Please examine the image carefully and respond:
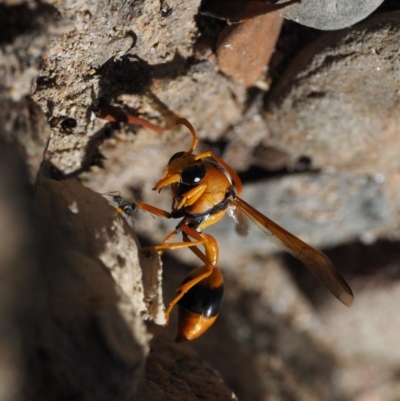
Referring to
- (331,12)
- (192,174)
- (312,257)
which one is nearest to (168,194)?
(192,174)

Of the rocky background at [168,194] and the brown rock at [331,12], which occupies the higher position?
the brown rock at [331,12]

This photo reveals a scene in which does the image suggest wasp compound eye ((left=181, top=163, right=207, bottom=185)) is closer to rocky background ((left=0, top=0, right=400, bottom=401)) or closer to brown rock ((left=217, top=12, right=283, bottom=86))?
rocky background ((left=0, top=0, right=400, bottom=401))

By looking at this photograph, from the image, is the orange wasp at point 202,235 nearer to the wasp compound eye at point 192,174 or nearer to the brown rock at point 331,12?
the wasp compound eye at point 192,174

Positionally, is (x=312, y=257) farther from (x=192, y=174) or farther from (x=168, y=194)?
(x=168, y=194)

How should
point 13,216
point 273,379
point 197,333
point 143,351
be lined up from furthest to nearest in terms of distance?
point 273,379, point 197,333, point 143,351, point 13,216

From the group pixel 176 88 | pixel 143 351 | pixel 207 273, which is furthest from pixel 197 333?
pixel 176 88

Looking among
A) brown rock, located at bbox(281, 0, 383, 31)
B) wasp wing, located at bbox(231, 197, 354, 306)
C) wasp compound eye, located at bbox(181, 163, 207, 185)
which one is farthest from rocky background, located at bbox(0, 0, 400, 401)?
wasp wing, located at bbox(231, 197, 354, 306)

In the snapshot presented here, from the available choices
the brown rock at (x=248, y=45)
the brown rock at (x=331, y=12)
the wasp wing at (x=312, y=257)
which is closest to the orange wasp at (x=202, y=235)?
the wasp wing at (x=312, y=257)

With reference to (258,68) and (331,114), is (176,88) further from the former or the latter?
(331,114)
